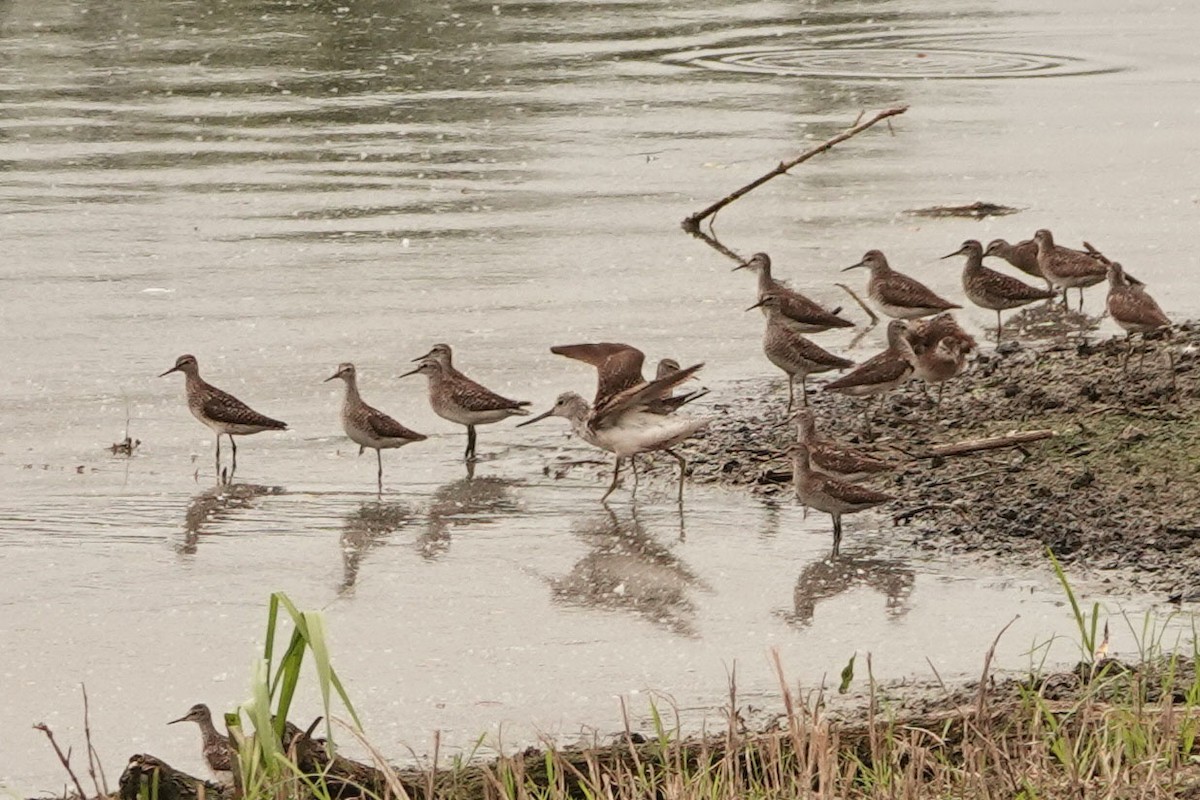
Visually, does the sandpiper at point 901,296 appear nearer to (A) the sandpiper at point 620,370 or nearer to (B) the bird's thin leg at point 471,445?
(A) the sandpiper at point 620,370

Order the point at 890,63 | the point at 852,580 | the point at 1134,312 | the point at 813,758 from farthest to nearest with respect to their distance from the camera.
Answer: the point at 890,63 < the point at 1134,312 < the point at 852,580 < the point at 813,758

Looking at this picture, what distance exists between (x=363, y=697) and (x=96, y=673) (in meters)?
1.02

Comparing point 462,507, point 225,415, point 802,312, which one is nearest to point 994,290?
point 802,312

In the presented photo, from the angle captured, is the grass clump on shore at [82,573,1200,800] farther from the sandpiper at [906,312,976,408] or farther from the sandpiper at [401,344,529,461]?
the sandpiper at [906,312,976,408]

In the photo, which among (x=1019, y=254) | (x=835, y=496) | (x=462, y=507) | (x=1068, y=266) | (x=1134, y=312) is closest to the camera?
(x=835, y=496)

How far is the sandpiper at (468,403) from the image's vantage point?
11.1m

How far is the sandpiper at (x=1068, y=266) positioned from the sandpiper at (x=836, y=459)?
421 cm

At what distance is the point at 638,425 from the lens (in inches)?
406

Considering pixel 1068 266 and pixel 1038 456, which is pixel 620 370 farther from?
pixel 1068 266

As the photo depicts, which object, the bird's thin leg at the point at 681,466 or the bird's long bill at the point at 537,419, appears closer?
the bird's thin leg at the point at 681,466

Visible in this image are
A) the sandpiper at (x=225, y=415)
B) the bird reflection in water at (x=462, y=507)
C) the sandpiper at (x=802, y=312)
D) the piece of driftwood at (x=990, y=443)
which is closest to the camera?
the bird reflection in water at (x=462, y=507)

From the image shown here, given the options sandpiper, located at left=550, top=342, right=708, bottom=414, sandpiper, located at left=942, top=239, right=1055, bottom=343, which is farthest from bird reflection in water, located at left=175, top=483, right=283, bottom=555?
sandpiper, located at left=942, top=239, right=1055, bottom=343

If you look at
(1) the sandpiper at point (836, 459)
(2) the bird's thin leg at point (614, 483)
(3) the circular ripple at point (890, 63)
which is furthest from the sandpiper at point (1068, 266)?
→ (3) the circular ripple at point (890, 63)

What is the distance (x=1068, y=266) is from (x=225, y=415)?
5.71m
